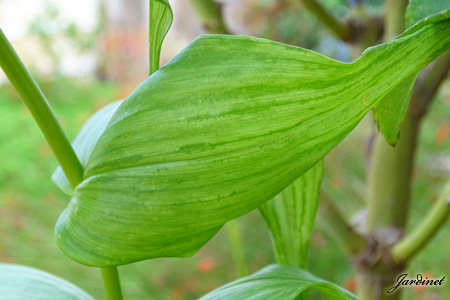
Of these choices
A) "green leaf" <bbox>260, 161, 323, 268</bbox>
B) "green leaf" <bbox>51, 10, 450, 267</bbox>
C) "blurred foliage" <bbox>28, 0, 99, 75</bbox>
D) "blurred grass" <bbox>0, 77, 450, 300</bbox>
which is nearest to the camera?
"green leaf" <bbox>51, 10, 450, 267</bbox>

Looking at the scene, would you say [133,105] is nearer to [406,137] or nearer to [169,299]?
[406,137]

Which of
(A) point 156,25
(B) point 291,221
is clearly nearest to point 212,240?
(B) point 291,221

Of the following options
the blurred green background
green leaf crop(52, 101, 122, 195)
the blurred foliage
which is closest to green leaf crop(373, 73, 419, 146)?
green leaf crop(52, 101, 122, 195)

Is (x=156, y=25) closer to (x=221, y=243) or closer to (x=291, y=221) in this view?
(x=291, y=221)

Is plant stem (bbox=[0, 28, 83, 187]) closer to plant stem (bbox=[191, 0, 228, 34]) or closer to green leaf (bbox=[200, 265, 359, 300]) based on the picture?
green leaf (bbox=[200, 265, 359, 300])

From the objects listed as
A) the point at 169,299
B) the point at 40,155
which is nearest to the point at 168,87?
the point at 169,299

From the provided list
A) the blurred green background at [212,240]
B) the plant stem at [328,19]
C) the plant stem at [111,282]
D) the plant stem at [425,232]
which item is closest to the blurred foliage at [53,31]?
the blurred green background at [212,240]

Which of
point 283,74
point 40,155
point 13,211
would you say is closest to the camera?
point 283,74
